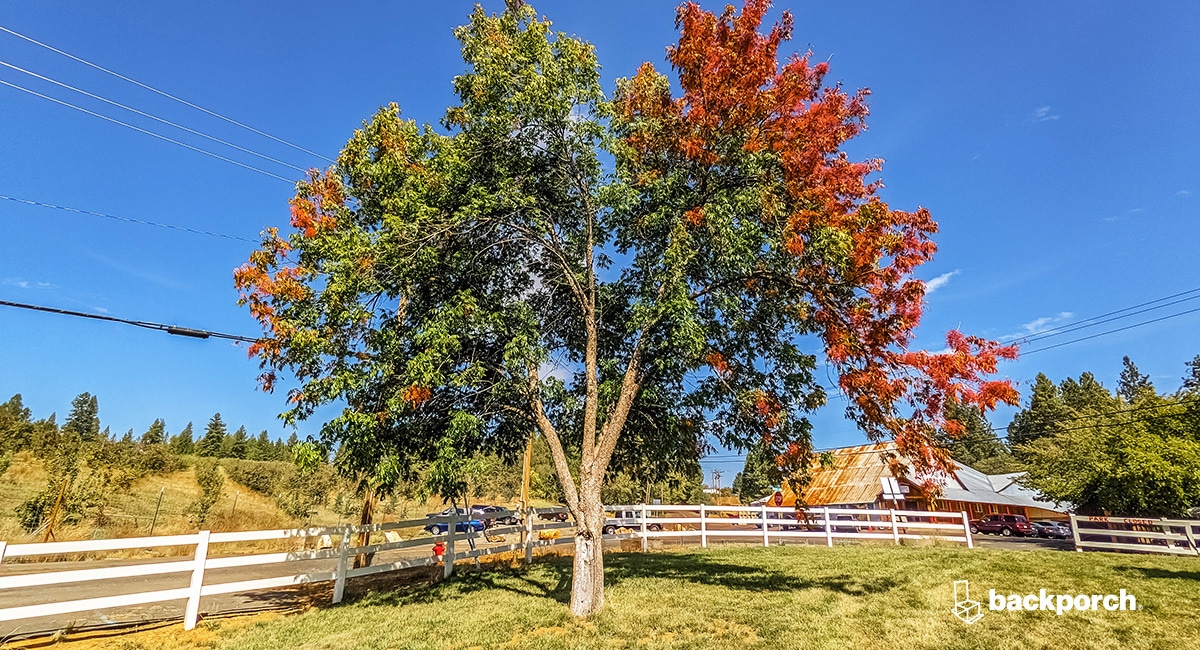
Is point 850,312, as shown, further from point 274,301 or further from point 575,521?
point 274,301

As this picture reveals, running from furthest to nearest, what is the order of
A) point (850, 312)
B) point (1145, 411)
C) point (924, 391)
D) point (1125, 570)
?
1. point (1145, 411)
2. point (1125, 570)
3. point (850, 312)
4. point (924, 391)

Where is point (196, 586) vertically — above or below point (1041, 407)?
below

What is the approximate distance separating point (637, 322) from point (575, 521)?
3597 mm

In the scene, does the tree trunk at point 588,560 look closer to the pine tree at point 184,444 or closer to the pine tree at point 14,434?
the pine tree at point 14,434

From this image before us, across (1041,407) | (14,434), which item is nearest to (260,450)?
(14,434)

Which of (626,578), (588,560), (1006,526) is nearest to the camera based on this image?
(588,560)

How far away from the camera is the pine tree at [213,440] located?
70.2 meters

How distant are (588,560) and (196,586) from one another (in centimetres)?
595

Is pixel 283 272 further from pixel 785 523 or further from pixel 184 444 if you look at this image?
pixel 184 444

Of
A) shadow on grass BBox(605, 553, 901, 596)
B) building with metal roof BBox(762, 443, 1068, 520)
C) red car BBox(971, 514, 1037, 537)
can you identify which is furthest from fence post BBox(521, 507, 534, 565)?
red car BBox(971, 514, 1037, 537)

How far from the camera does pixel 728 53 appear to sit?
9.52 m

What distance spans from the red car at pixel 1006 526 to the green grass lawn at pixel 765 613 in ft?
83.3

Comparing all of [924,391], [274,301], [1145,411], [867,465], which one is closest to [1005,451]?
[867,465]

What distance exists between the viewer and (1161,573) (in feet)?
35.5
